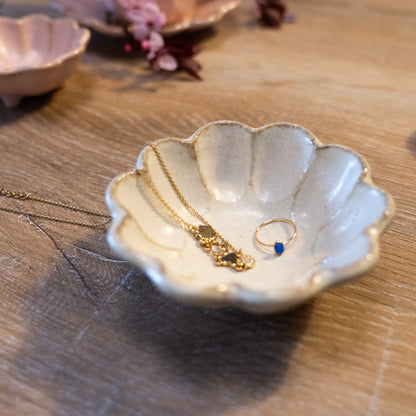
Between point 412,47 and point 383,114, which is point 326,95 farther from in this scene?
point 412,47

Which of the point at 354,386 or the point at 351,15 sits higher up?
the point at 351,15

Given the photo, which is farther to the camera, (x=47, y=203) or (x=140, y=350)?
(x=47, y=203)

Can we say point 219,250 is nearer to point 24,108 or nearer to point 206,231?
point 206,231

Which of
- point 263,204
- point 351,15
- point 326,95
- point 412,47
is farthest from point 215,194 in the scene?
point 351,15

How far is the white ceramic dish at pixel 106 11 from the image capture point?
1.30 meters

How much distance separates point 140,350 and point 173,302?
0.09 m

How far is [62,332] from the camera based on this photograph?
0.66 metres

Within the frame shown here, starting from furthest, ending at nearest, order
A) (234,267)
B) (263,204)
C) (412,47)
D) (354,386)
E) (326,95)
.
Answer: (412,47) < (326,95) < (263,204) < (234,267) < (354,386)

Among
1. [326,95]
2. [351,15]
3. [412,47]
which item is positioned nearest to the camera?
[326,95]

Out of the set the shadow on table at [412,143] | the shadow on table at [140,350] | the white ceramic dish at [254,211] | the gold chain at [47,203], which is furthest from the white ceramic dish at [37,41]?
the shadow on table at [412,143]

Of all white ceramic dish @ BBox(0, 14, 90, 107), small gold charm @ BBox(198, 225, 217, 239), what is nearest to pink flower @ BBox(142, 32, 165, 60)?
white ceramic dish @ BBox(0, 14, 90, 107)

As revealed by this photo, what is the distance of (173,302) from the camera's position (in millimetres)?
689

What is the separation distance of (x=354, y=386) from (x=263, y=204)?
1.09 feet

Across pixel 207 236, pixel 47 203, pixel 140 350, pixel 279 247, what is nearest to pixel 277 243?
pixel 279 247
